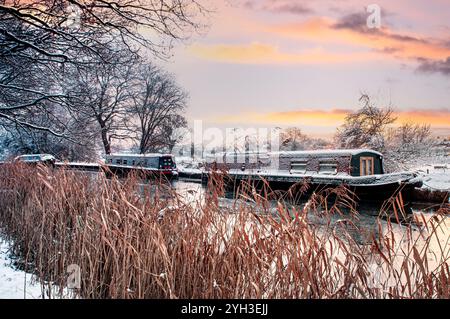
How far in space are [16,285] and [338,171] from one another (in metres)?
10.2

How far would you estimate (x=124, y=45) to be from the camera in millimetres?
4449

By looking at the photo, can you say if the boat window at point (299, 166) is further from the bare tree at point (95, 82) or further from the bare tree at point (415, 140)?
the bare tree at point (95, 82)

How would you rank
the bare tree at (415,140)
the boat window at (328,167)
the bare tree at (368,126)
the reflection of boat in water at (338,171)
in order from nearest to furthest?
the bare tree at (415,140) → the bare tree at (368,126) → the reflection of boat in water at (338,171) → the boat window at (328,167)

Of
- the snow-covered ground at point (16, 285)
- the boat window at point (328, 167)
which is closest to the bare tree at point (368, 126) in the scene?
the boat window at point (328, 167)

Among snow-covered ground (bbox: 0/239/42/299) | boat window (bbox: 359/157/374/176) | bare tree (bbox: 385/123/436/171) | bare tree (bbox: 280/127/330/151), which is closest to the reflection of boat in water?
boat window (bbox: 359/157/374/176)

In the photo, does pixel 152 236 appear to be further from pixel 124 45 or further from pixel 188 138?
pixel 188 138

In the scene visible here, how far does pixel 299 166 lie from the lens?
11938 millimetres

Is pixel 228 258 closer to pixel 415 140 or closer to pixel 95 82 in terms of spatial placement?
pixel 415 140

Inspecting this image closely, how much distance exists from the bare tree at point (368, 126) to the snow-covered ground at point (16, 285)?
612 centimetres

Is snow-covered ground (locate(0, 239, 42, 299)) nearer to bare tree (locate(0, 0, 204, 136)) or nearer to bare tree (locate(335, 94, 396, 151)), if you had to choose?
bare tree (locate(0, 0, 204, 136))

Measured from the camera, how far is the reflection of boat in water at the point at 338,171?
9.83 m

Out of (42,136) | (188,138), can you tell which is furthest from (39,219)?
(188,138)

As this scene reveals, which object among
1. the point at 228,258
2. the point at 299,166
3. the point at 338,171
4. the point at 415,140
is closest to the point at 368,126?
the point at 415,140

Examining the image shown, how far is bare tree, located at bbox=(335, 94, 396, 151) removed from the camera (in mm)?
6547
